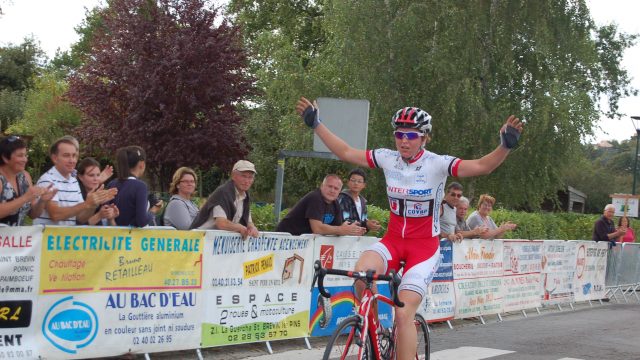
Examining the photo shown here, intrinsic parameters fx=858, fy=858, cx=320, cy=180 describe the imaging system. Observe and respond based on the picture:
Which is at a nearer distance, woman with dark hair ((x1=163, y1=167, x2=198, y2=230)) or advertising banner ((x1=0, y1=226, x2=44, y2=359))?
advertising banner ((x1=0, y1=226, x2=44, y2=359))

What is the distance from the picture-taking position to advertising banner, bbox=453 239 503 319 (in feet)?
42.1

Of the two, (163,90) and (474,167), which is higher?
(163,90)

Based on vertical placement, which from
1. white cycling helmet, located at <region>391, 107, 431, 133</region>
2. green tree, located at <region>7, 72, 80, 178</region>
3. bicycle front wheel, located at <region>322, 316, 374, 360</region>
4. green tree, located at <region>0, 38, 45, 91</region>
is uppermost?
green tree, located at <region>0, 38, 45, 91</region>

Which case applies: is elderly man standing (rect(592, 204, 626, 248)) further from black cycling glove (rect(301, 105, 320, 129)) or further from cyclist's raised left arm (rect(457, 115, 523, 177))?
black cycling glove (rect(301, 105, 320, 129))

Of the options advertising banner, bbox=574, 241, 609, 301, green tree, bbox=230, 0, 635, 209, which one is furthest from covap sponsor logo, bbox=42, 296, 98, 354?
green tree, bbox=230, 0, 635, 209

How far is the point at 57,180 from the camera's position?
7.47 m

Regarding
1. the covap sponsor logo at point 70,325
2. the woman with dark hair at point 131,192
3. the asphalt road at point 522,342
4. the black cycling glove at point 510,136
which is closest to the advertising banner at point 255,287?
the asphalt road at point 522,342

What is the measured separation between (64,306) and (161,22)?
24.8 metres

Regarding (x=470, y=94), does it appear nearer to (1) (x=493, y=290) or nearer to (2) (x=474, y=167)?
(1) (x=493, y=290)

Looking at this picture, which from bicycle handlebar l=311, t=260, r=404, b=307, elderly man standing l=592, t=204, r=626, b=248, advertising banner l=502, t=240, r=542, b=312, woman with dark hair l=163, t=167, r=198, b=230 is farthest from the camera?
elderly man standing l=592, t=204, r=626, b=248

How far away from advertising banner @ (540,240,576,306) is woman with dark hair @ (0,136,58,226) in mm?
10431

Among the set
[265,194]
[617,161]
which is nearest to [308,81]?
[265,194]

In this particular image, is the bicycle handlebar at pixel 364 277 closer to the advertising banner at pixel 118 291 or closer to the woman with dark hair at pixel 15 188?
the woman with dark hair at pixel 15 188

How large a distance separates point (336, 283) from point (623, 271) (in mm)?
11050
